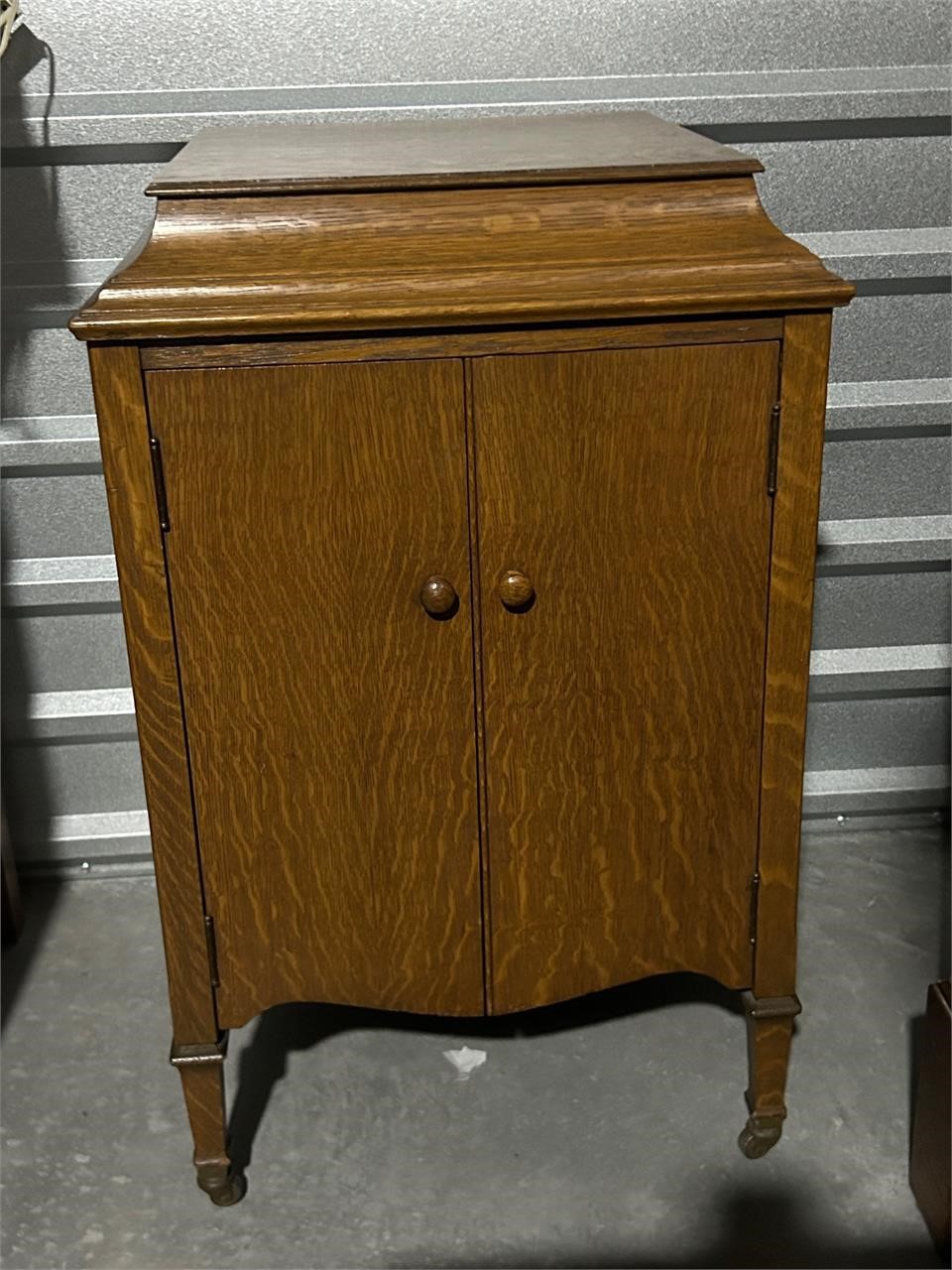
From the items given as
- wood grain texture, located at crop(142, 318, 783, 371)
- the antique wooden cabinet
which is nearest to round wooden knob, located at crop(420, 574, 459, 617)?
the antique wooden cabinet

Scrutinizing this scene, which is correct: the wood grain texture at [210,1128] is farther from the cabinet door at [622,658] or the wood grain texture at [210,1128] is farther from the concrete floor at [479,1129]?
the cabinet door at [622,658]

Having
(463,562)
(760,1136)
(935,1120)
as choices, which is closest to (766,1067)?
(760,1136)

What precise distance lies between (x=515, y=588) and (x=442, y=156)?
1.68 feet

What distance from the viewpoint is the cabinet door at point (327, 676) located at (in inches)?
56.2

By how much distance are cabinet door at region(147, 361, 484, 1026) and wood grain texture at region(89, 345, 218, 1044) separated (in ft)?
0.06

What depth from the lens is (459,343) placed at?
1.40 meters

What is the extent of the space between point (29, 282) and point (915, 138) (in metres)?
1.40

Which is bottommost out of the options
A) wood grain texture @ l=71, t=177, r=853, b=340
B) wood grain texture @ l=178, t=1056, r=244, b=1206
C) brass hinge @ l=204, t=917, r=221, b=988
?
wood grain texture @ l=178, t=1056, r=244, b=1206

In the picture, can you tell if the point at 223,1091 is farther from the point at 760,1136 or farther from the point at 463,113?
the point at 463,113

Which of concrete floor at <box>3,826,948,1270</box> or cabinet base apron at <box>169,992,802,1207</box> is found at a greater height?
cabinet base apron at <box>169,992,802,1207</box>

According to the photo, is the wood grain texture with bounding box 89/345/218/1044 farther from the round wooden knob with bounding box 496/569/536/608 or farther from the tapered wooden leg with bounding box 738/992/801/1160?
the tapered wooden leg with bounding box 738/992/801/1160

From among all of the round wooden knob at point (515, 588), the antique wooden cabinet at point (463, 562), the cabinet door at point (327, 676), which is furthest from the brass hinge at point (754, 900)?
the round wooden knob at point (515, 588)

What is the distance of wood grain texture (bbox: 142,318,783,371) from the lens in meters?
1.39

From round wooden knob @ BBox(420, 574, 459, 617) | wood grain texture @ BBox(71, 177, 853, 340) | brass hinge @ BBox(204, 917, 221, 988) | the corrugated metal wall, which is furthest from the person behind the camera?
the corrugated metal wall
